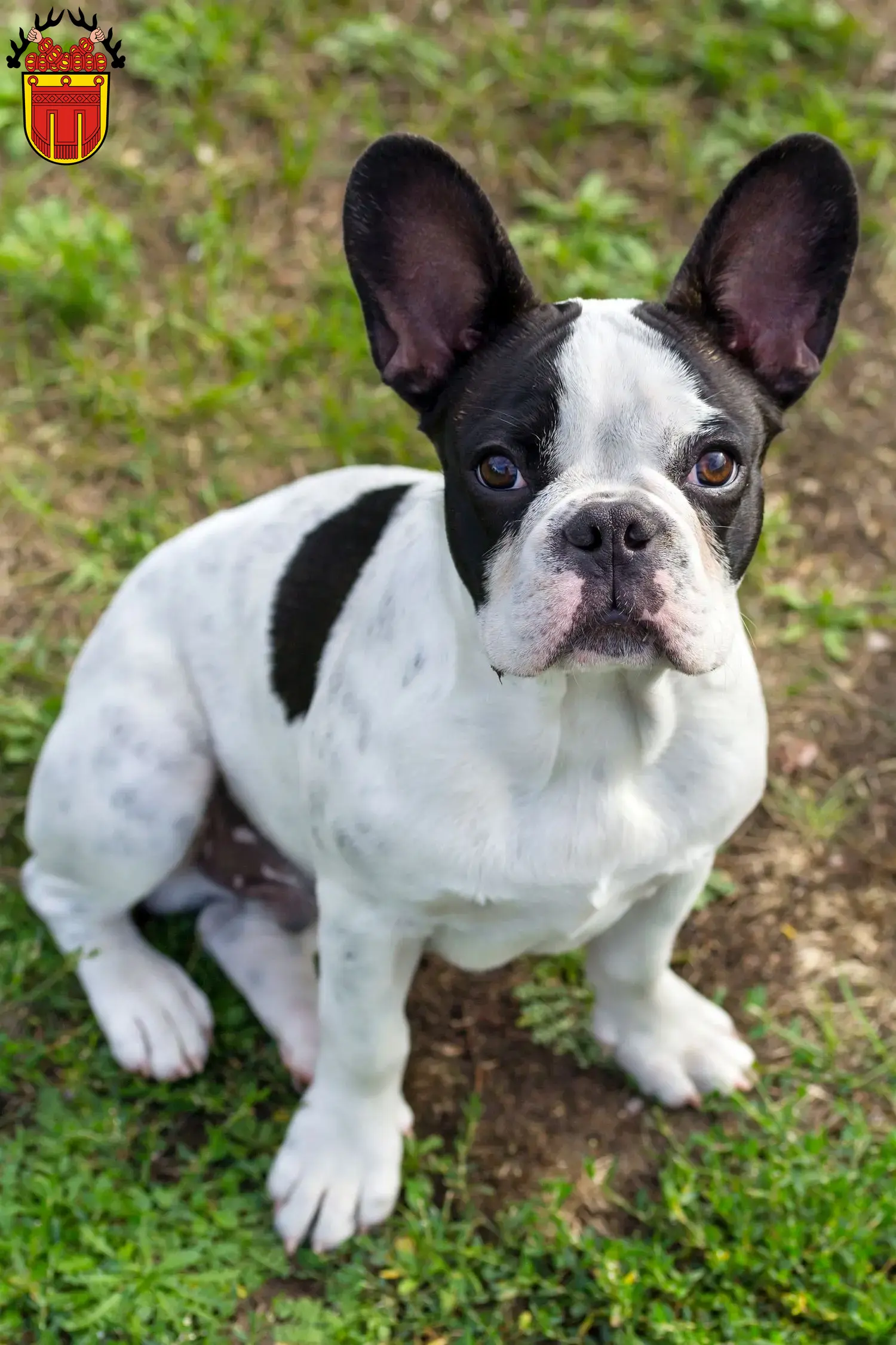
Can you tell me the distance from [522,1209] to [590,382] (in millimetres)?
2279

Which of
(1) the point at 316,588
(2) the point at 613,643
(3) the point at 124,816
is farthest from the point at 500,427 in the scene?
(3) the point at 124,816

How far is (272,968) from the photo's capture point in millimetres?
4293

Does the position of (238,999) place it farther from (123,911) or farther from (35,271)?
(35,271)

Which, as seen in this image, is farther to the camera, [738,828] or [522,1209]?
[738,828]

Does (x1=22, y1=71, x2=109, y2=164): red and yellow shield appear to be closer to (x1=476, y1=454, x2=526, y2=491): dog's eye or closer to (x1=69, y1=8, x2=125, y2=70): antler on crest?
(x1=69, y1=8, x2=125, y2=70): antler on crest

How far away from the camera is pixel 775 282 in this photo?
2.98 meters

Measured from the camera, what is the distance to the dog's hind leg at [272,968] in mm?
4188

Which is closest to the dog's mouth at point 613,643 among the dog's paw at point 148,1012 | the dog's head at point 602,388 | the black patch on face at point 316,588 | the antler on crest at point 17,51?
the dog's head at point 602,388

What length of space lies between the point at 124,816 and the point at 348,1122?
3.16ft

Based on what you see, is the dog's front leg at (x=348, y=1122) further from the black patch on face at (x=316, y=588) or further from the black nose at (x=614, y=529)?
the black nose at (x=614, y=529)

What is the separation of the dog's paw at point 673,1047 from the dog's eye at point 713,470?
5.66ft

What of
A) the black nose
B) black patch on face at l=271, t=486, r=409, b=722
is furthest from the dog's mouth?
black patch on face at l=271, t=486, r=409, b=722

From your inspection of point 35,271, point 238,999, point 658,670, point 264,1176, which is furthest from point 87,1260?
point 35,271

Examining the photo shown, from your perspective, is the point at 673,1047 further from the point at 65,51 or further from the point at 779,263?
the point at 65,51
